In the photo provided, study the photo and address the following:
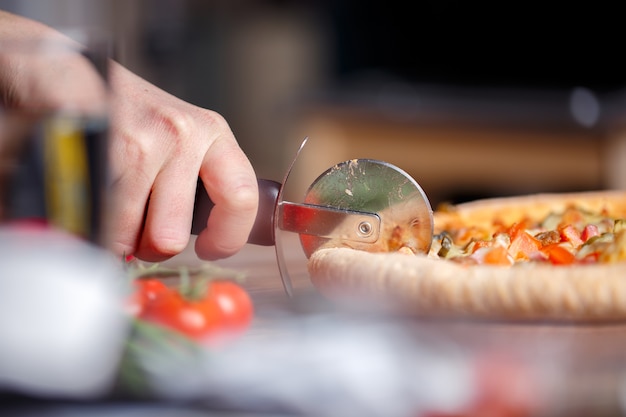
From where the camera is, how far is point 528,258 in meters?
0.77

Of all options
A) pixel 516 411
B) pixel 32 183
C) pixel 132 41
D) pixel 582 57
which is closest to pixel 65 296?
pixel 32 183

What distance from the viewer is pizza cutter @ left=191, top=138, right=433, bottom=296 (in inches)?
29.4

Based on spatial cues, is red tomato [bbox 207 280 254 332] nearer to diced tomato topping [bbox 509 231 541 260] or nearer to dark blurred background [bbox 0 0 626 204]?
diced tomato topping [bbox 509 231 541 260]

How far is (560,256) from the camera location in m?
0.74

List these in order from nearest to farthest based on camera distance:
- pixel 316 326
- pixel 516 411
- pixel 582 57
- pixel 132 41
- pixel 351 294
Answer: pixel 516 411 → pixel 316 326 → pixel 351 294 → pixel 582 57 → pixel 132 41

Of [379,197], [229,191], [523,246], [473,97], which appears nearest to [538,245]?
[523,246]

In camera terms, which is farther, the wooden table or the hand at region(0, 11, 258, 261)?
the hand at region(0, 11, 258, 261)

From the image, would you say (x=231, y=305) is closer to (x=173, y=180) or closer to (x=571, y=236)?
(x=173, y=180)

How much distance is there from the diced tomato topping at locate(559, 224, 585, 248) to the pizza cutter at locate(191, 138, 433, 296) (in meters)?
0.16

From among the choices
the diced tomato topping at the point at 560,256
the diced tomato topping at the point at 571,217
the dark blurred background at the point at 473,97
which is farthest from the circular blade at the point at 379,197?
the dark blurred background at the point at 473,97

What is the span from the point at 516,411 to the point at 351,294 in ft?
0.79

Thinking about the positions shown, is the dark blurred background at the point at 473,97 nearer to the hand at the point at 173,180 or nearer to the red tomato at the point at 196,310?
the hand at the point at 173,180

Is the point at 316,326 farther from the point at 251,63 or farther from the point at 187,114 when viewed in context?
the point at 251,63

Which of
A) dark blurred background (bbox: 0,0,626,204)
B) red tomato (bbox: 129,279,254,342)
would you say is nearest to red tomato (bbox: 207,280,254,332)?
red tomato (bbox: 129,279,254,342)
